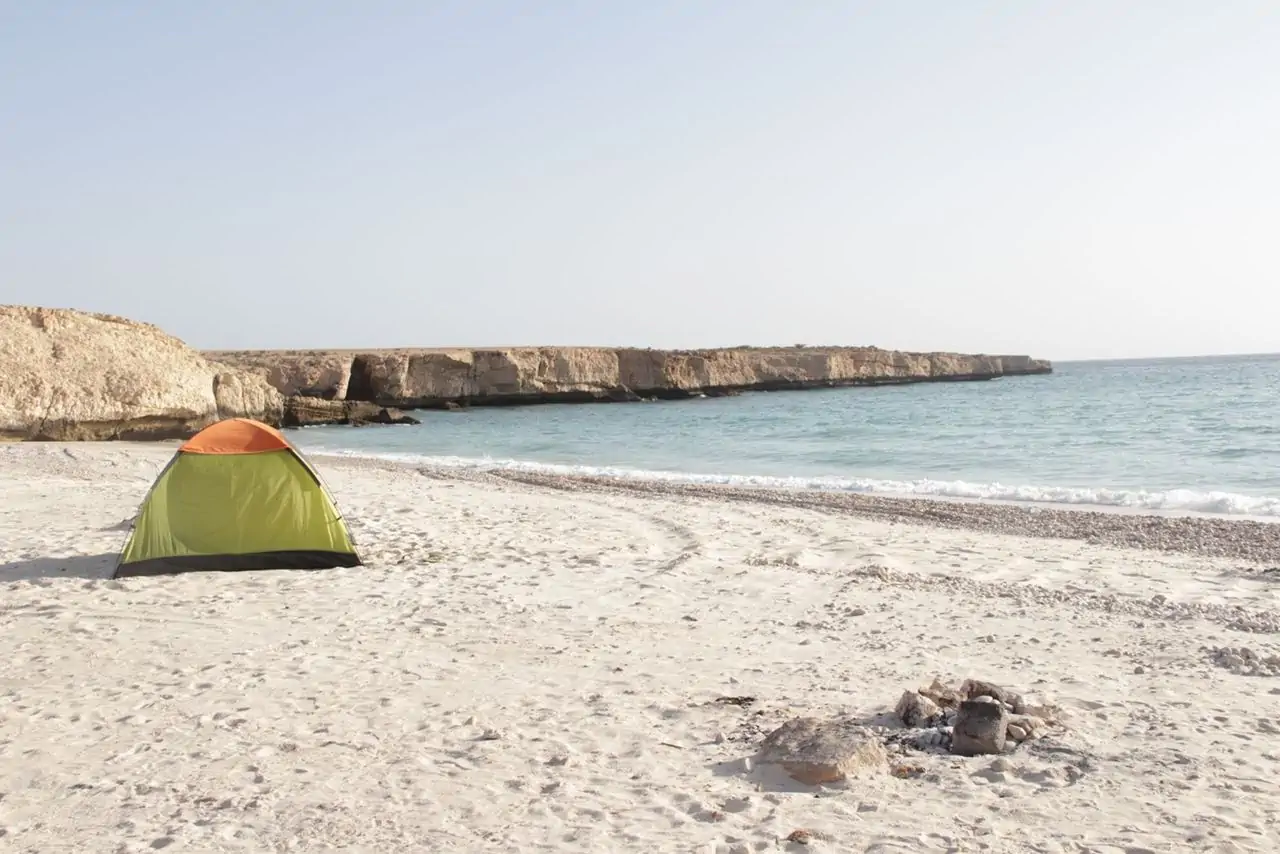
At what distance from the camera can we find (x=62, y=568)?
8852mm

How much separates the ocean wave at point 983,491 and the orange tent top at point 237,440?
10.7 meters

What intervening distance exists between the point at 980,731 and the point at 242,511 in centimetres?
717

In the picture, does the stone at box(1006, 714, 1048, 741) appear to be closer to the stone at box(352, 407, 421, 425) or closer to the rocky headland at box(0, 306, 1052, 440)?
the rocky headland at box(0, 306, 1052, 440)

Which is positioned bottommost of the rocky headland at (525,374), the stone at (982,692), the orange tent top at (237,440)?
the stone at (982,692)

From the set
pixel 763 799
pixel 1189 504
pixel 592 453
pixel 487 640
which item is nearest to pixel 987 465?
pixel 1189 504

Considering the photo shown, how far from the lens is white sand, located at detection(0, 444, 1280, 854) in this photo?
3875mm

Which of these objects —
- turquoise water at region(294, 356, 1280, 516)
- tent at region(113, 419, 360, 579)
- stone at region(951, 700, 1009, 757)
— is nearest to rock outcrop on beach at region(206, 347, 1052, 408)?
turquoise water at region(294, 356, 1280, 516)

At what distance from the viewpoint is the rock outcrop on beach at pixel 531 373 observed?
5396 centimetres

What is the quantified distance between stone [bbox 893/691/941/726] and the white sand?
0.86ft

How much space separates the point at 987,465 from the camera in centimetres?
2056

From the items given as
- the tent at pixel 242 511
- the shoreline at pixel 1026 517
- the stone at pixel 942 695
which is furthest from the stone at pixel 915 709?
the shoreline at pixel 1026 517

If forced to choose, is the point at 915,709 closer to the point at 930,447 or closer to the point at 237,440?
the point at 237,440

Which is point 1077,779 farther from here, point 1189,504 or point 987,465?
point 987,465

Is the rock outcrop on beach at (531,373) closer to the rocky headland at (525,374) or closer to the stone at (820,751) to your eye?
the rocky headland at (525,374)
